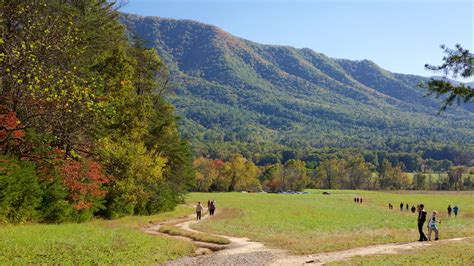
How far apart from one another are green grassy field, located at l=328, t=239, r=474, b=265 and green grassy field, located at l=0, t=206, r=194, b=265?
10026 millimetres

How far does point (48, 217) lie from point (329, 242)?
20.9 m

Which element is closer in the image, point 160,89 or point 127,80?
point 127,80

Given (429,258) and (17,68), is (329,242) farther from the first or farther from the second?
(17,68)

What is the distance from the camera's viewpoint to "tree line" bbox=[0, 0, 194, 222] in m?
16.8

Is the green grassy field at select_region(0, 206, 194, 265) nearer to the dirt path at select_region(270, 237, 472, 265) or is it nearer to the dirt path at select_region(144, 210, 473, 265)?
the dirt path at select_region(144, 210, 473, 265)

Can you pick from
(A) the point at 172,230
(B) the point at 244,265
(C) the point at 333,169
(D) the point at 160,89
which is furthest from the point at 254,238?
(C) the point at 333,169

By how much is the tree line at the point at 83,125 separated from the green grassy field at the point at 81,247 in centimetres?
385

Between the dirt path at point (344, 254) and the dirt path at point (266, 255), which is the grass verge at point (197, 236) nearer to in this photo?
the dirt path at point (266, 255)

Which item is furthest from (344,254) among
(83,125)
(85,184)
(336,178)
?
(336,178)

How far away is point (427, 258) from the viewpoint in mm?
20547

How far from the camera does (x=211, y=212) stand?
53250 millimetres

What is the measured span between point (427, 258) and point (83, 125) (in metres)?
17.1

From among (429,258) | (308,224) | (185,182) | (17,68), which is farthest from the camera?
(185,182)

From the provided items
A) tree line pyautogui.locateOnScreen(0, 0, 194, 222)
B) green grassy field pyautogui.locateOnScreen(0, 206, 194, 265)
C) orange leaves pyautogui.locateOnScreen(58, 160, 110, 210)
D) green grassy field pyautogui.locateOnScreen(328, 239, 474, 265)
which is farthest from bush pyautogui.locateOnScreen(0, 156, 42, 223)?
green grassy field pyautogui.locateOnScreen(328, 239, 474, 265)
